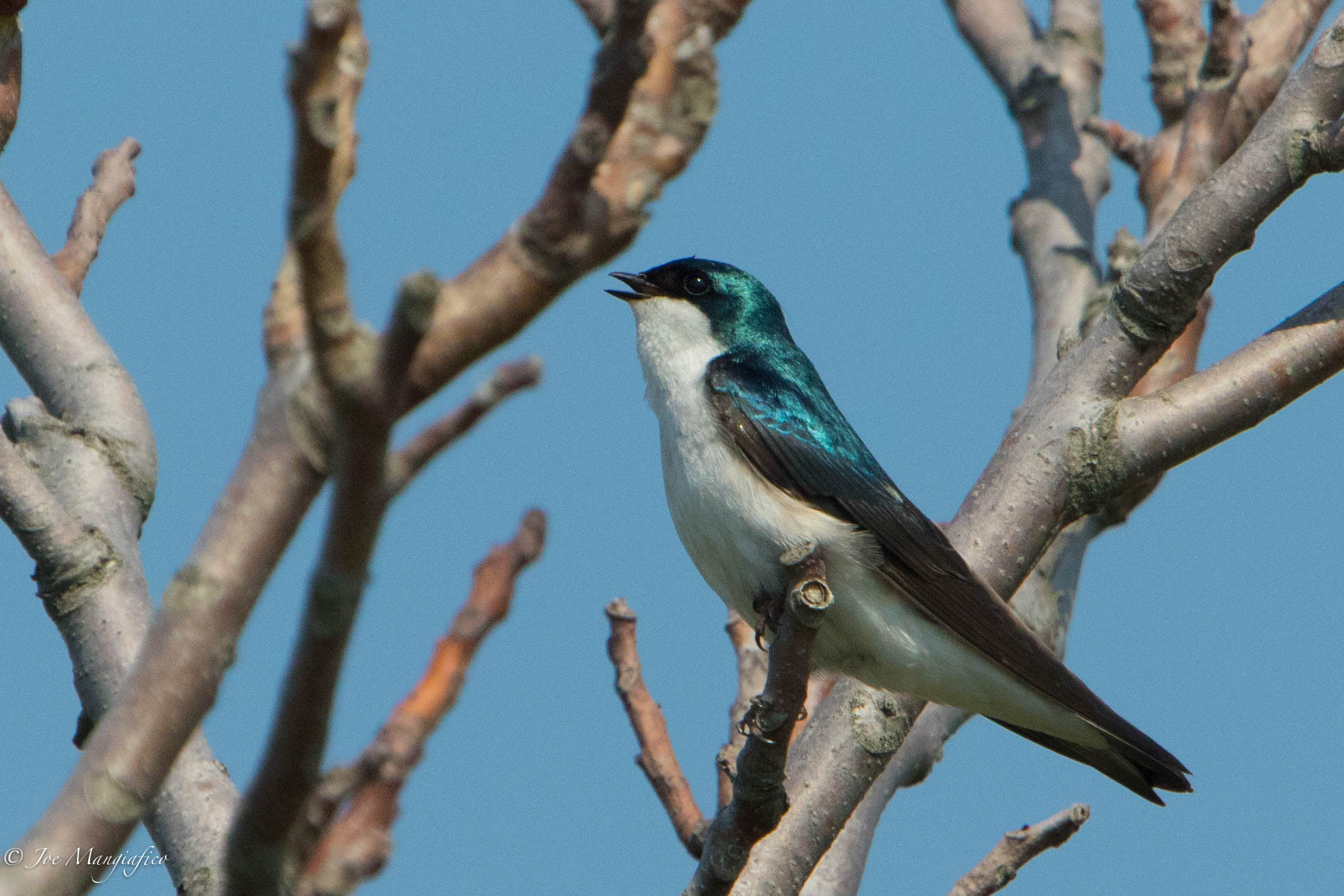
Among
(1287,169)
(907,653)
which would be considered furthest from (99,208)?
(1287,169)

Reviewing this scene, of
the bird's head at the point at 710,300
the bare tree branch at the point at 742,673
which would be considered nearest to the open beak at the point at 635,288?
the bird's head at the point at 710,300

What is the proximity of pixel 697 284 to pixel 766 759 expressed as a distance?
3.37m

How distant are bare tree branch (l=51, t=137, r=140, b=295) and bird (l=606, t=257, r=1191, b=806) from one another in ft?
7.43

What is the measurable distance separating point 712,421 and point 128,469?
2099 millimetres

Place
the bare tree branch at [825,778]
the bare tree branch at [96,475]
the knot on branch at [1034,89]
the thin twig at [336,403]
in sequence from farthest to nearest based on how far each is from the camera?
the knot on branch at [1034,89] < the bare tree branch at [825,778] < the bare tree branch at [96,475] < the thin twig at [336,403]

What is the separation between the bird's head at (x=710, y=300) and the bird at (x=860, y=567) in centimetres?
70

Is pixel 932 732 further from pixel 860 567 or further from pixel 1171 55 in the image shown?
pixel 1171 55

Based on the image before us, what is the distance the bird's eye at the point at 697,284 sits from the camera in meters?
6.66

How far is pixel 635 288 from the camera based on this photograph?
675cm

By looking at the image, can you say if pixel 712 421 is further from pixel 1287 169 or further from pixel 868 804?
pixel 1287 169

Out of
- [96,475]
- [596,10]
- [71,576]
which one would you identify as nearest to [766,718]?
[71,576]

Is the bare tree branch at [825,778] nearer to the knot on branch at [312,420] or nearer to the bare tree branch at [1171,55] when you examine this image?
the knot on branch at [312,420]

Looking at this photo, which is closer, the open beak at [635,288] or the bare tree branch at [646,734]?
the bare tree branch at [646,734]

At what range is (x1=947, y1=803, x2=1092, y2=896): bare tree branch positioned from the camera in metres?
4.54
